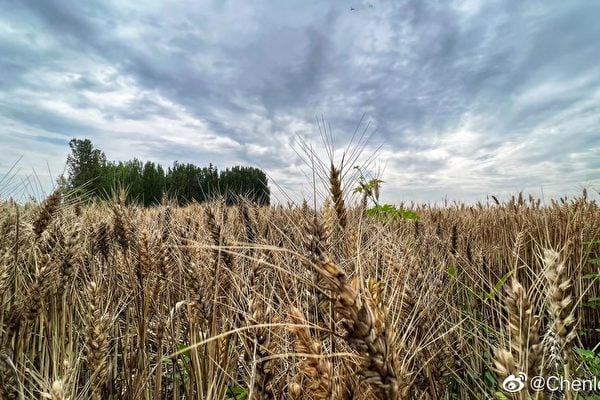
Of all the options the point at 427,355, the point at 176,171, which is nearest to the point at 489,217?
the point at 427,355

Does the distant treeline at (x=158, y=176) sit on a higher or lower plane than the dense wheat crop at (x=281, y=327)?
higher

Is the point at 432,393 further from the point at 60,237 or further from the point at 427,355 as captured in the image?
the point at 60,237

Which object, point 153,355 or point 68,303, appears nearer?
point 68,303

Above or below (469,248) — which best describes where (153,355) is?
below

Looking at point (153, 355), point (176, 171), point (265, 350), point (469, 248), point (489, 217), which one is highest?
point (176, 171)

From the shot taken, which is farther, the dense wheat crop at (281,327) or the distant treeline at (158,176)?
the distant treeline at (158,176)

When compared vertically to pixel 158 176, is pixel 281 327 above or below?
below

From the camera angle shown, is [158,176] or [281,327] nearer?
[281,327]

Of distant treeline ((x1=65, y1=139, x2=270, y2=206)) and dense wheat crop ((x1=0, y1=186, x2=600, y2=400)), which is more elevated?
distant treeline ((x1=65, y1=139, x2=270, y2=206))

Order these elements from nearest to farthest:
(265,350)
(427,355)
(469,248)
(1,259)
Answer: (265,350) < (427,355) < (1,259) < (469,248)

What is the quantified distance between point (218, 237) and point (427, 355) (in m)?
1.34

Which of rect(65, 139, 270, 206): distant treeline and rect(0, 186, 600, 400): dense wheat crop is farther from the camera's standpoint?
rect(65, 139, 270, 206): distant treeline

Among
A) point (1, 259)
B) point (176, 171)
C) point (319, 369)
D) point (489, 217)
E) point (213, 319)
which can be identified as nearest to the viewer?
point (319, 369)

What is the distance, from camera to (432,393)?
166 centimetres
